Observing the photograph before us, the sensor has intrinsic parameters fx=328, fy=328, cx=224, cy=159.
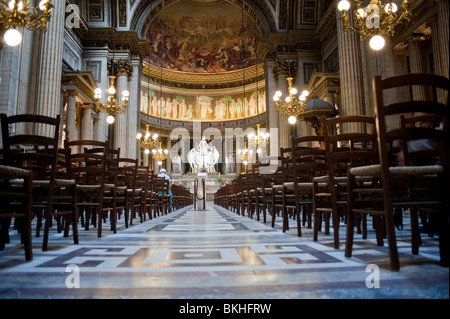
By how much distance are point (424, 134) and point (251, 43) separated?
77.3 feet

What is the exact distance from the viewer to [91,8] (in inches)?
613

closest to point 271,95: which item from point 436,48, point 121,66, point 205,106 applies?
point 121,66

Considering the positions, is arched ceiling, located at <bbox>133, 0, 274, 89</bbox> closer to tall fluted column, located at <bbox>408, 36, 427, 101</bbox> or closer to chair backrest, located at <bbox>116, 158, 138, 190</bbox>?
tall fluted column, located at <bbox>408, 36, 427, 101</bbox>

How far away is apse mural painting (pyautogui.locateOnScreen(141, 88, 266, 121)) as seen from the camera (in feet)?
81.7

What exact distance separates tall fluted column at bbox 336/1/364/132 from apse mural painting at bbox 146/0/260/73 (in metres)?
14.2

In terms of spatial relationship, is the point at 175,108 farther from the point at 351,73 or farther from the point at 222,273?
the point at 222,273

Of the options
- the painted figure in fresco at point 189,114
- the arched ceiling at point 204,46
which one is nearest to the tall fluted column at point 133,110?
the arched ceiling at point 204,46

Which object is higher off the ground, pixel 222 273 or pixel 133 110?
pixel 133 110

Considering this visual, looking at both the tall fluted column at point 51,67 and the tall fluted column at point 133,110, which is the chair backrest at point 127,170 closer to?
the tall fluted column at point 51,67

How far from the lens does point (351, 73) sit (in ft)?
29.6

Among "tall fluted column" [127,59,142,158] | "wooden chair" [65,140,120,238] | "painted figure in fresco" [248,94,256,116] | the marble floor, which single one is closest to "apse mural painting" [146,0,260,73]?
"painted figure in fresco" [248,94,256,116]

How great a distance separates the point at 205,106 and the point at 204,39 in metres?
5.10
